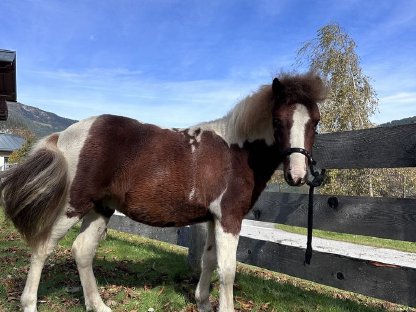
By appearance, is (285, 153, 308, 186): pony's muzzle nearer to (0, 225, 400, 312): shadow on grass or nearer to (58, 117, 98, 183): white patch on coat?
(0, 225, 400, 312): shadow on grass

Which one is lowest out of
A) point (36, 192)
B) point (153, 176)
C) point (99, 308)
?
point (99, 308)

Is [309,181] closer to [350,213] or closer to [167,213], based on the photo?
[350,213]

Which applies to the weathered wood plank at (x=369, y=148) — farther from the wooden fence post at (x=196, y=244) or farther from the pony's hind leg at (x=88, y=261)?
the pony's hind leg at (x=88, y=261)

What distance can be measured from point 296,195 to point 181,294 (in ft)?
5.92

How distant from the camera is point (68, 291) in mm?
4641

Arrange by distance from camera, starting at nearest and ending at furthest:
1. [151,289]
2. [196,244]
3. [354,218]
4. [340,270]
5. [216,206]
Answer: [216,206] → [354,218] → [340,270] → [151,289] → [196,244]

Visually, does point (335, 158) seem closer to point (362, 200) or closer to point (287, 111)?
point (362, 200)

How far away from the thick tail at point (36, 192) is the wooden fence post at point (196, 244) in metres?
2.16

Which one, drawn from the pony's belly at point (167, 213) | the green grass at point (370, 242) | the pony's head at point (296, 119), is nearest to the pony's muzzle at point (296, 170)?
the pony's head at point (296, 119)

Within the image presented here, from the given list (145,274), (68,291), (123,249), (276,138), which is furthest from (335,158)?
(123,249)

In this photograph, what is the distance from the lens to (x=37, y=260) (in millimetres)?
3648

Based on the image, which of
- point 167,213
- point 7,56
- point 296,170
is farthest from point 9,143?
point 296,170

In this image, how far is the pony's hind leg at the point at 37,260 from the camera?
143 inches

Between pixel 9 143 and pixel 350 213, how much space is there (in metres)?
77.7
